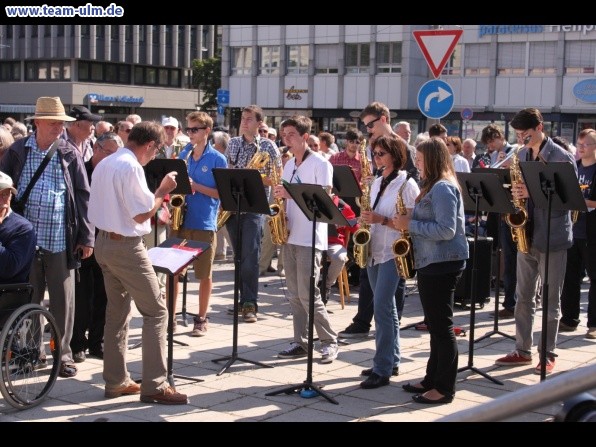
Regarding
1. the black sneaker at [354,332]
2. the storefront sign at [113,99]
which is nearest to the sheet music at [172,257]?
the black sneaker at [354,332]

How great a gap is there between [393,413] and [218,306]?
4.19m

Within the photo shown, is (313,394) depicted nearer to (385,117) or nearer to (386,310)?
(386,310)

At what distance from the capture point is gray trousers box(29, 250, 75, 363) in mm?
6836

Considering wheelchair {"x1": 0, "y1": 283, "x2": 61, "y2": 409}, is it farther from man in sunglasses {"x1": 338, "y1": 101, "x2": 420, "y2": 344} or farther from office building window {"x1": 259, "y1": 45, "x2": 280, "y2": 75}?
office building window {"x1": 259, "y1": 45, "x2": 280, "y2": 75}

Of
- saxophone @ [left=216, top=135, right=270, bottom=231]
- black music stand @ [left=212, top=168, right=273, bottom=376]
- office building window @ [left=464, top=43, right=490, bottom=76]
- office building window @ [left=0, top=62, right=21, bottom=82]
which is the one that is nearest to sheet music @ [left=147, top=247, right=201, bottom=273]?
black music stand @ [left=212, top=168, right=273, bottom=376]

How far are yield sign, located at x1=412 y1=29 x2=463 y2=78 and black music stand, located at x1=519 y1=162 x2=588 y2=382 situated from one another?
13.4ft

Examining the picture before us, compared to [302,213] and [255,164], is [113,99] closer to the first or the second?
[255,164]

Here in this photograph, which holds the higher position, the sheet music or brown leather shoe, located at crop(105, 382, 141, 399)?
the sheet music

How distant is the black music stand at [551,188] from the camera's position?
20.8 feet

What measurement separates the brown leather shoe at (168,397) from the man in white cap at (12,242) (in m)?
1.27

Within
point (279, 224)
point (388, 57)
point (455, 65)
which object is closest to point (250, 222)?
point (279, 224)

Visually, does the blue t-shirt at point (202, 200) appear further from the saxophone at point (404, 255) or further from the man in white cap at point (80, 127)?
the saxophone at point (404, 255)

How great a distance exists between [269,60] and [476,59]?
14.4m

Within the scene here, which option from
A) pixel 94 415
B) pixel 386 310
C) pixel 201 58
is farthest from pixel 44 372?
pixel 201 58
